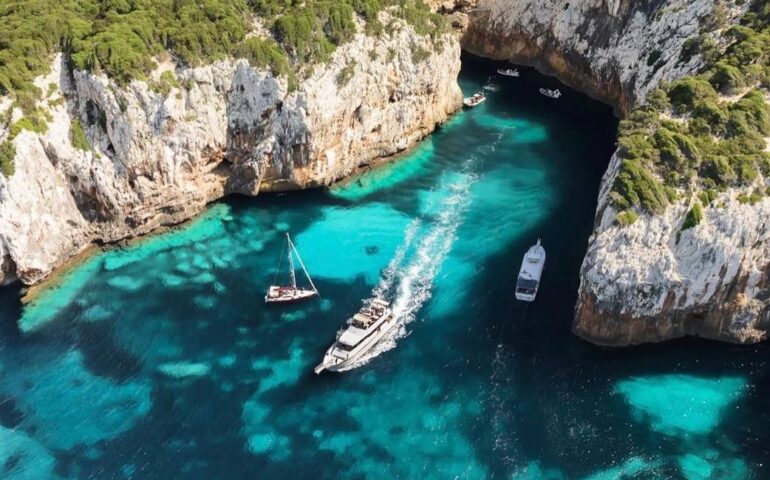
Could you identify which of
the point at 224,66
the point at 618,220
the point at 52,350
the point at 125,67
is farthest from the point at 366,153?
the point at 52,350

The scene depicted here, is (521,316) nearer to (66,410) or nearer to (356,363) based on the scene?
(356,363)

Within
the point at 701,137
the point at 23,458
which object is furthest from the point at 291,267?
the point at 701,137

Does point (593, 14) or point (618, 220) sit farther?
point (593, 14)

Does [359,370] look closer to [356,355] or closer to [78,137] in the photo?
[356,355]

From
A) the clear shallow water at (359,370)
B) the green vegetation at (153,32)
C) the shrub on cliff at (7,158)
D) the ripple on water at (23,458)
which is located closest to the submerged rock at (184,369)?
the clear shallow water at (359,370)

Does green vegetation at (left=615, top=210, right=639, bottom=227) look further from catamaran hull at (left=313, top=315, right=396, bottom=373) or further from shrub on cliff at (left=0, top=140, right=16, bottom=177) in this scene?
shrub on cliff at (left=0, top=140, right=16, bottom=177)
